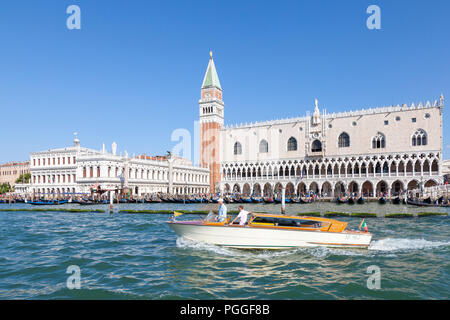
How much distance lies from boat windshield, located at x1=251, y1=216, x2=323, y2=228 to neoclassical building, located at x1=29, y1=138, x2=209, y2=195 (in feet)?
135

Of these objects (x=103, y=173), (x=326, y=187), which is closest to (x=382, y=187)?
(x=326, y=187)

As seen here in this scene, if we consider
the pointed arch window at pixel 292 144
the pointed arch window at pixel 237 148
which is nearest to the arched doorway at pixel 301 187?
the pointed arch window at pixel 292 144

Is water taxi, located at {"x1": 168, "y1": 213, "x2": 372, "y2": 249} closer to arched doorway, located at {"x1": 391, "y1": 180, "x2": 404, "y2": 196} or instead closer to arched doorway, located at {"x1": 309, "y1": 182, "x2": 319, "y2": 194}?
arched doorway, located at {"x1": 391, "y1": 180, "x2": 404, "y2": 196}

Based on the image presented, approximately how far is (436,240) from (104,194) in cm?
4349

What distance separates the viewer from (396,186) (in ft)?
161

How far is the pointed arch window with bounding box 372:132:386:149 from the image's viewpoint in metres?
49.5

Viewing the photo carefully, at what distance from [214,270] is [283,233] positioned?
2767 millimetres

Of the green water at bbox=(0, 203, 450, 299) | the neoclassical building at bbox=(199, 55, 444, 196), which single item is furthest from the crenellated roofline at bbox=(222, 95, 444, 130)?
the green water at bbox=(0, 203, 450, 299)

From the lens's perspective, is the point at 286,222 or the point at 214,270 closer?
the point at 214,270

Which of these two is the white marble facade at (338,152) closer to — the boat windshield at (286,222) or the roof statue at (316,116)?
the roof statue at (316,116)

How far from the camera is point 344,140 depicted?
52656mm

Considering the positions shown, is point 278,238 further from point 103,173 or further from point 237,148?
point 237,148

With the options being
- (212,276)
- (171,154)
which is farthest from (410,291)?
(171,154)
